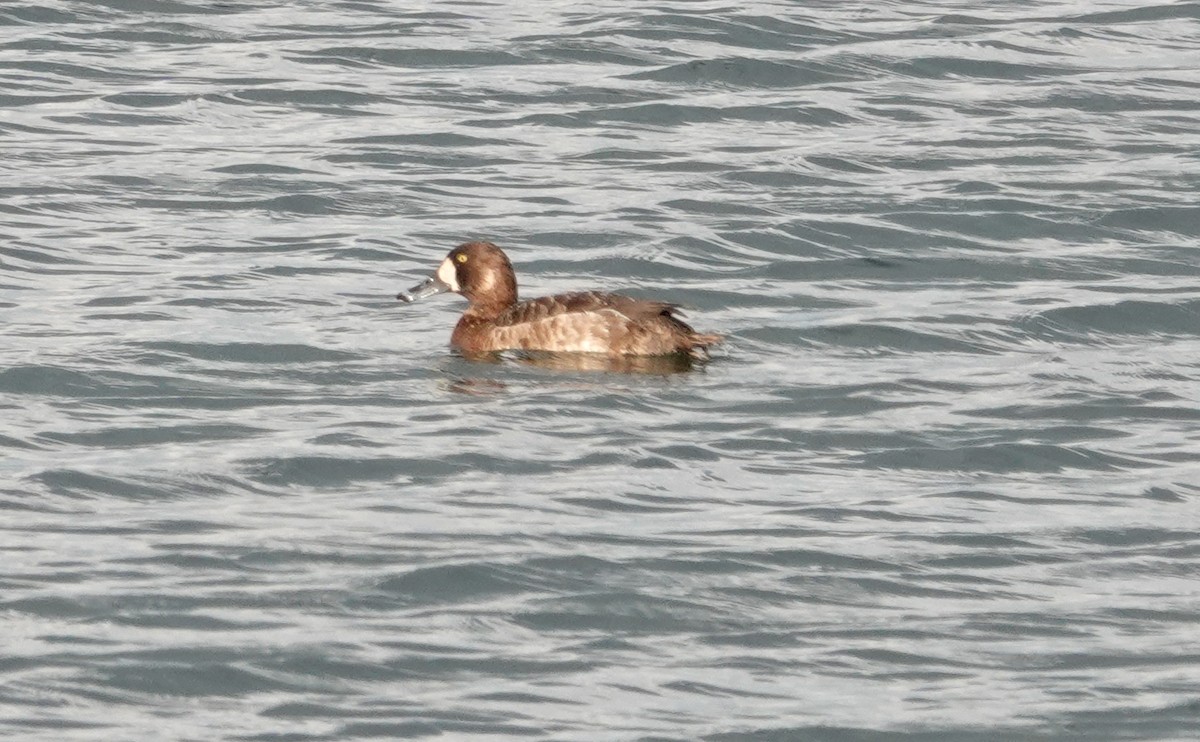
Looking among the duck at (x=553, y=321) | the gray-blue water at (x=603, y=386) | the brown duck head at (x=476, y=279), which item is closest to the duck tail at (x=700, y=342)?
the duck at (x=553, y=321)

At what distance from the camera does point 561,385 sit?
40.2 feet

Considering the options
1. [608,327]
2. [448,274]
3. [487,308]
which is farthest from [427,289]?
[608,327]

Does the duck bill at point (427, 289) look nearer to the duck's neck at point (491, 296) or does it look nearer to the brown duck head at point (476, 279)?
the brown duck head at point (476, 279)

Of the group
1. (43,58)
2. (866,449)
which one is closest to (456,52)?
(43,58)

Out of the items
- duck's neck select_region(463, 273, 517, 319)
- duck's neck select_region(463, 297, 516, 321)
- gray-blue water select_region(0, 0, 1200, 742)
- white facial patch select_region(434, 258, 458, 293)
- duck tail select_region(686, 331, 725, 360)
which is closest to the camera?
gray-blue water select_region(0, 0, 1200, 742)

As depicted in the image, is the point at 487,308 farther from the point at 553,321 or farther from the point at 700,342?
the point at 700,342

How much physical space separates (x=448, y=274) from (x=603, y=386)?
6.28 ft

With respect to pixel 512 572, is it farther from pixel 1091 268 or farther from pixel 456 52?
pixel 456 52

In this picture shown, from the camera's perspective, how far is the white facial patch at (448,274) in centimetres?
1373

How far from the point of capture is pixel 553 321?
42.2ft

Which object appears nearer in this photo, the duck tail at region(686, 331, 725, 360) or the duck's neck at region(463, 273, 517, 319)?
the duck tail at region(686, 331, 725, 360)

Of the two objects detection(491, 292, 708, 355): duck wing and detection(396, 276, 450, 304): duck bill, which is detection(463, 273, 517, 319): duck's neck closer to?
detection(396, 276, 450, 304): duck bill

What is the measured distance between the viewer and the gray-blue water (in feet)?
25.8

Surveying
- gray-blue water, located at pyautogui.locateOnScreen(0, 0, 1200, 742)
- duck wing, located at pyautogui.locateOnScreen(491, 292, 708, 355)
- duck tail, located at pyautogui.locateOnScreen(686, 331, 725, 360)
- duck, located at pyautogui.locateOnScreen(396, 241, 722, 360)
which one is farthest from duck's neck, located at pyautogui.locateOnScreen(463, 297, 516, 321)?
duck tail, located at pyautogui.locateOnScreen(686, 331, 725, 360)
